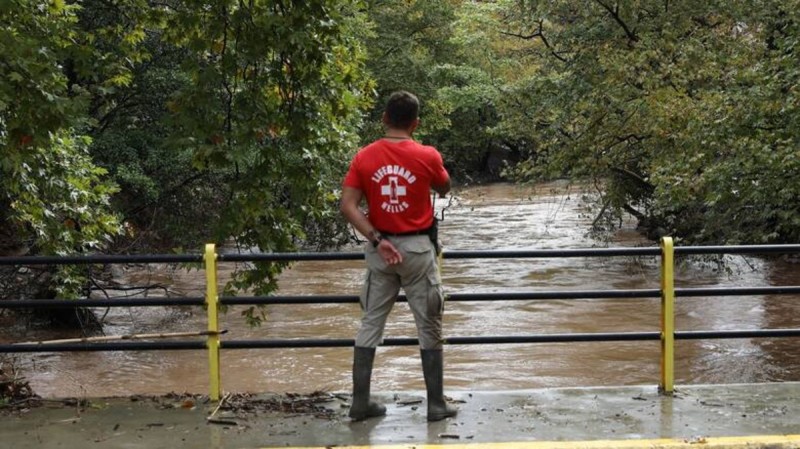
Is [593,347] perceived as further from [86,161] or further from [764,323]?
[86,161]

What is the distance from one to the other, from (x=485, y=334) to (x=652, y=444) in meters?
10.4

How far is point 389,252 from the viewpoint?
507 cm

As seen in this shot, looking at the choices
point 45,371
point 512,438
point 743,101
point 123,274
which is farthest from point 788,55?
point 123,274

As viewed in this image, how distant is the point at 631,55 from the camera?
54.5 ft

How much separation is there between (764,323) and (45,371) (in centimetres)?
1181

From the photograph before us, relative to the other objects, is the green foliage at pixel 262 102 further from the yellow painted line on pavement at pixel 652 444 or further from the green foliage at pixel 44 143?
the yellow painted line on pavement at pixel 652 444

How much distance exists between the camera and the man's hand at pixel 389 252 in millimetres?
5062

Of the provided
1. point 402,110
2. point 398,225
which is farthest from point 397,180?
point 402,110

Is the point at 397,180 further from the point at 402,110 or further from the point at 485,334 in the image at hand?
the point at 485,334

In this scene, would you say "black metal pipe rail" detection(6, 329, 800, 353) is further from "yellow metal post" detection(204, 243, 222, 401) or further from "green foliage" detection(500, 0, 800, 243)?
"green foliage" detection(500, 0, 800, 243)

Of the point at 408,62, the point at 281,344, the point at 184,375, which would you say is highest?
the point at 408,62

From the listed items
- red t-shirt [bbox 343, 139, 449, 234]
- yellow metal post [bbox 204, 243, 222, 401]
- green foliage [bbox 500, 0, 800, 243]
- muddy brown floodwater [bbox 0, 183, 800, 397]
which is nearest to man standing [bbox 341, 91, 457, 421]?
red t-shirt [bbox 343, 139, 449, 234]

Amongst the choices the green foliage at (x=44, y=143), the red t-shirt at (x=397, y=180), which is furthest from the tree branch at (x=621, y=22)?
the red t-shirt at (x=397, y=180)

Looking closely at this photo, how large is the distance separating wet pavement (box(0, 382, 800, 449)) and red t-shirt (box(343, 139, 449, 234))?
1.20 meters
